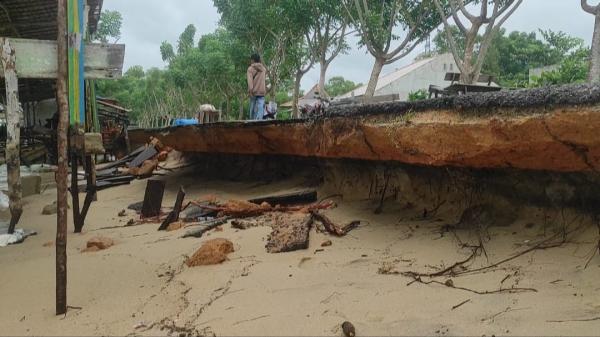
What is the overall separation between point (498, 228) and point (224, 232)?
2.77 metres

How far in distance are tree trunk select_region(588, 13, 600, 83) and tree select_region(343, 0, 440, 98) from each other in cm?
690

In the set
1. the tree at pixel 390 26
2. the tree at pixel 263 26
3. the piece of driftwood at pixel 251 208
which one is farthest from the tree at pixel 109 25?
the piece of driftwood at pixel 251 208

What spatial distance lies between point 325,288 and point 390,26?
1384cm

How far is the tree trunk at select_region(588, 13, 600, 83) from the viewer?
9.09 m

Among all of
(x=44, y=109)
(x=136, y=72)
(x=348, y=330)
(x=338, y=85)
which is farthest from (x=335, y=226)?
(x=136, y=72)

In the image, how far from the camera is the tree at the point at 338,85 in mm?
51156

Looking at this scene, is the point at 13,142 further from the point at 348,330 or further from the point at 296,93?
the point at 296,93

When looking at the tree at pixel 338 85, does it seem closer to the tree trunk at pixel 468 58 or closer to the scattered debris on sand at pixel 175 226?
the tree trunk at pixel 468 58

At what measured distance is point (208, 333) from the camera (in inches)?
100.0

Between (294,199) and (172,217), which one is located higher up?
(294,199)

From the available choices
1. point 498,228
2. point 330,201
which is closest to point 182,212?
point 330,201

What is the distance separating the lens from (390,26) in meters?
15.3

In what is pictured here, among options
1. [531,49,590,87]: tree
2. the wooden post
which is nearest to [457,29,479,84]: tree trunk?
[531,49,590,87]: tree

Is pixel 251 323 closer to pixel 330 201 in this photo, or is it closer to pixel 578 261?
pixel 578 261
